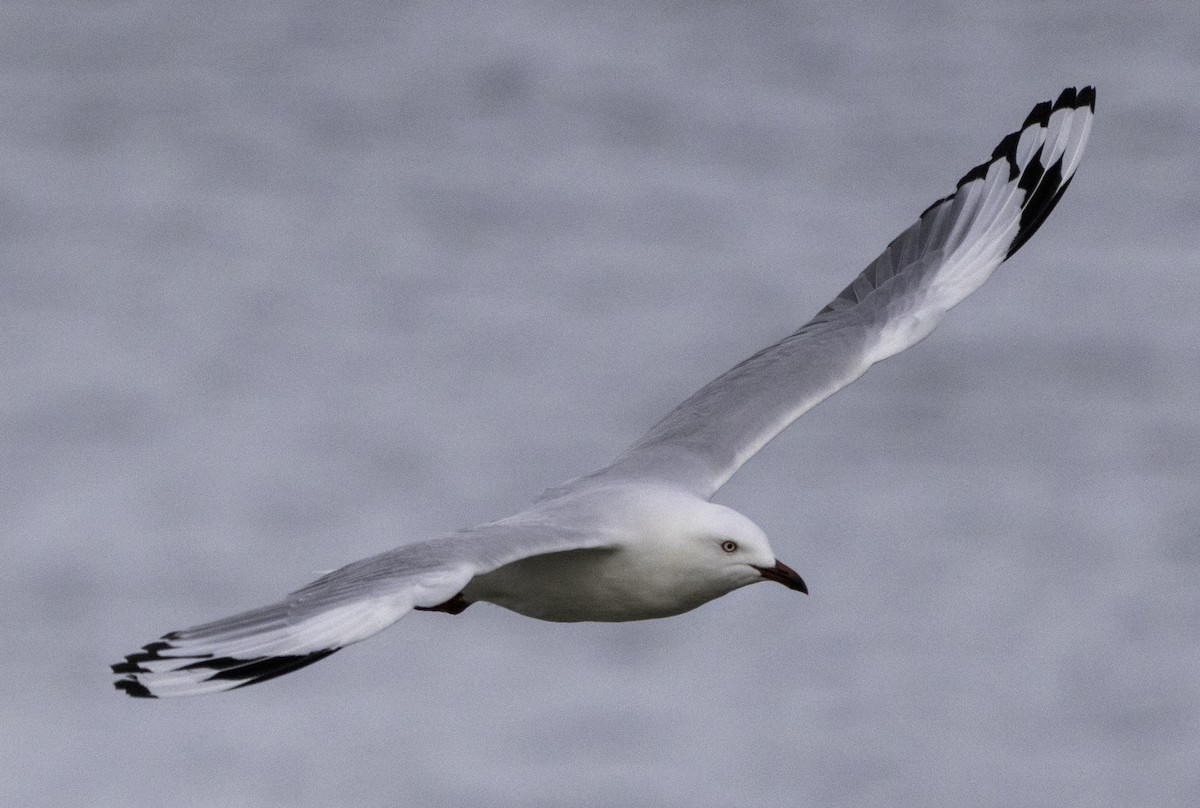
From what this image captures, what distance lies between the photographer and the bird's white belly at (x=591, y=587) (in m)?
7.42

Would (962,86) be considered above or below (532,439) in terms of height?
above

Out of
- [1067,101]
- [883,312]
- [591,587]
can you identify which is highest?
[1067,101]

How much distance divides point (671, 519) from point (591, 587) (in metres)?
0.35

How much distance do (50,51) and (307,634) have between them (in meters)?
22.3

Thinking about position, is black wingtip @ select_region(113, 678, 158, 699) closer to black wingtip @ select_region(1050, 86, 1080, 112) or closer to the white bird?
the white bird

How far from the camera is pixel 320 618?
646cm

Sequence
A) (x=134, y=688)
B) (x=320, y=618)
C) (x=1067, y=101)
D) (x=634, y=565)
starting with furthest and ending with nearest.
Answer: (x=1067, y=101)
(x=634, y=565)
(x=320, y=618)
(x=134, y=688)

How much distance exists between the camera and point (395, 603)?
647 cm

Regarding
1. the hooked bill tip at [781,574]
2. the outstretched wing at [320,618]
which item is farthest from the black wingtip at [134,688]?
the hooked bill tip at [781,574]

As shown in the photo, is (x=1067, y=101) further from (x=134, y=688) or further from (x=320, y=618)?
(x=134, y=688)

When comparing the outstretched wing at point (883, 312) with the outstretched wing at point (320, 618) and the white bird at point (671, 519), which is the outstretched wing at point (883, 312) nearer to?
the white bird at point (671, 519)

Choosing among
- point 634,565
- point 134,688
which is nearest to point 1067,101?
point 634,565

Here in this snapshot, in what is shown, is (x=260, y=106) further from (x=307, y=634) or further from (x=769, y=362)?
(x=307, y=634)

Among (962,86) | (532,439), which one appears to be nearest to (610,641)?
(532,439)
